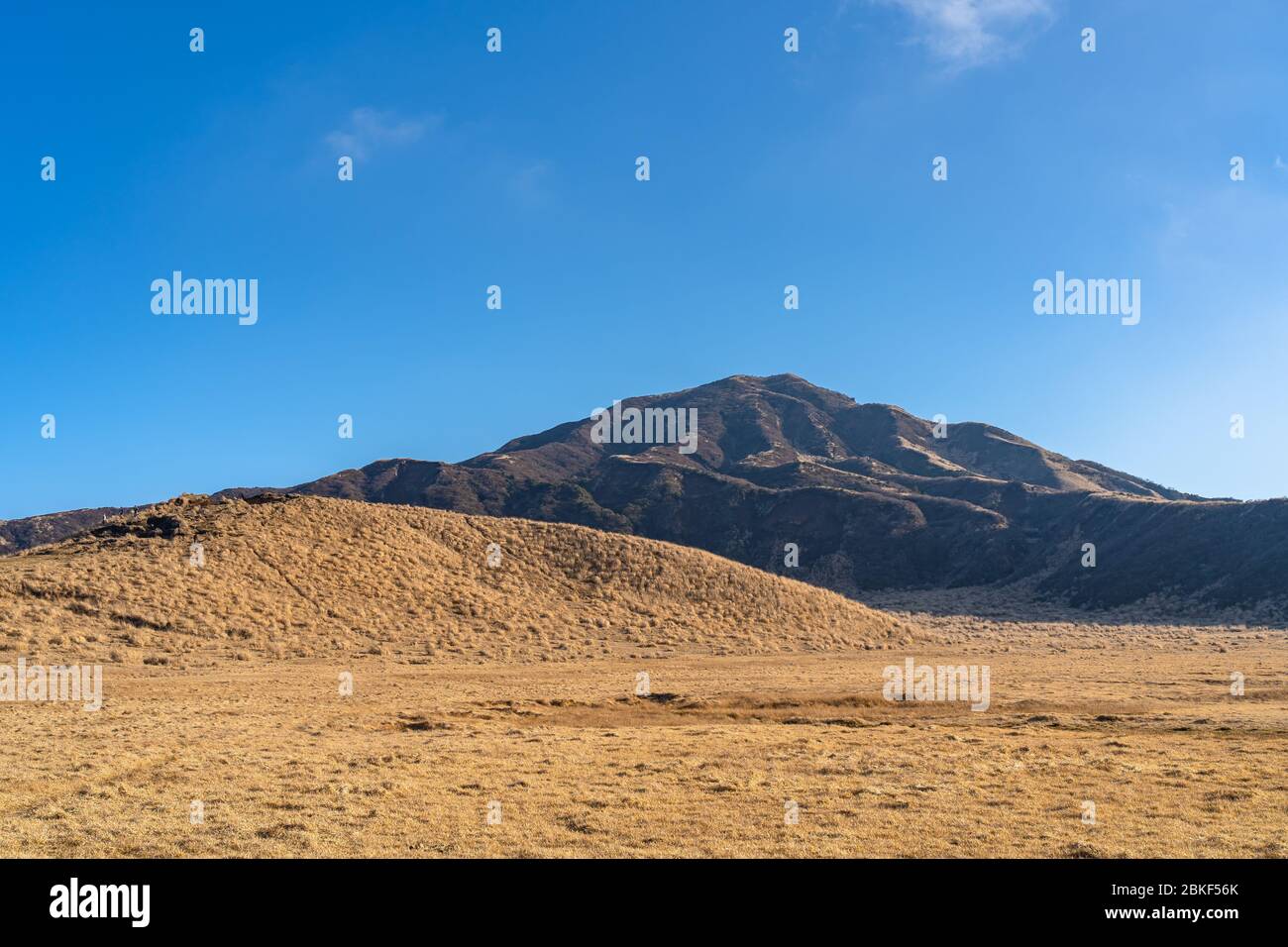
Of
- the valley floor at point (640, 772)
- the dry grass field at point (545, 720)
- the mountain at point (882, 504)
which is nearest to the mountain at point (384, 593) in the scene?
the dry grass field at point (545, 720)

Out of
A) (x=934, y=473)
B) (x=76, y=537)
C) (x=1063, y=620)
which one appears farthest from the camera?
(x=934, y=473)

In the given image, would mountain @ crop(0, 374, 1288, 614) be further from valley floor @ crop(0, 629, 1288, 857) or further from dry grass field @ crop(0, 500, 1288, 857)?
valley floor @ crop(0, 629, 1288, 857)

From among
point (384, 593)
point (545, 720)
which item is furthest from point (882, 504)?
point (545, 720)

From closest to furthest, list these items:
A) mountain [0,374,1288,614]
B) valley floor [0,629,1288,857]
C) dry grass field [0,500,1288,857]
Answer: valley floor [0,629,1288,857]
dry grass field [0,500,1288,857]
mountain [0,374,1288,614]

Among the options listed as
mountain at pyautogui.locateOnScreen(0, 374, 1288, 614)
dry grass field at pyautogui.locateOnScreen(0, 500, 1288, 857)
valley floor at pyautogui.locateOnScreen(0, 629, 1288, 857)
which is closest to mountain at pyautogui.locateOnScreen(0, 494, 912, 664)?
dry grass field at pyautogui.locateOnScreen(0, 500, 1288, 857)

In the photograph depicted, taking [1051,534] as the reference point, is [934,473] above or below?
above
